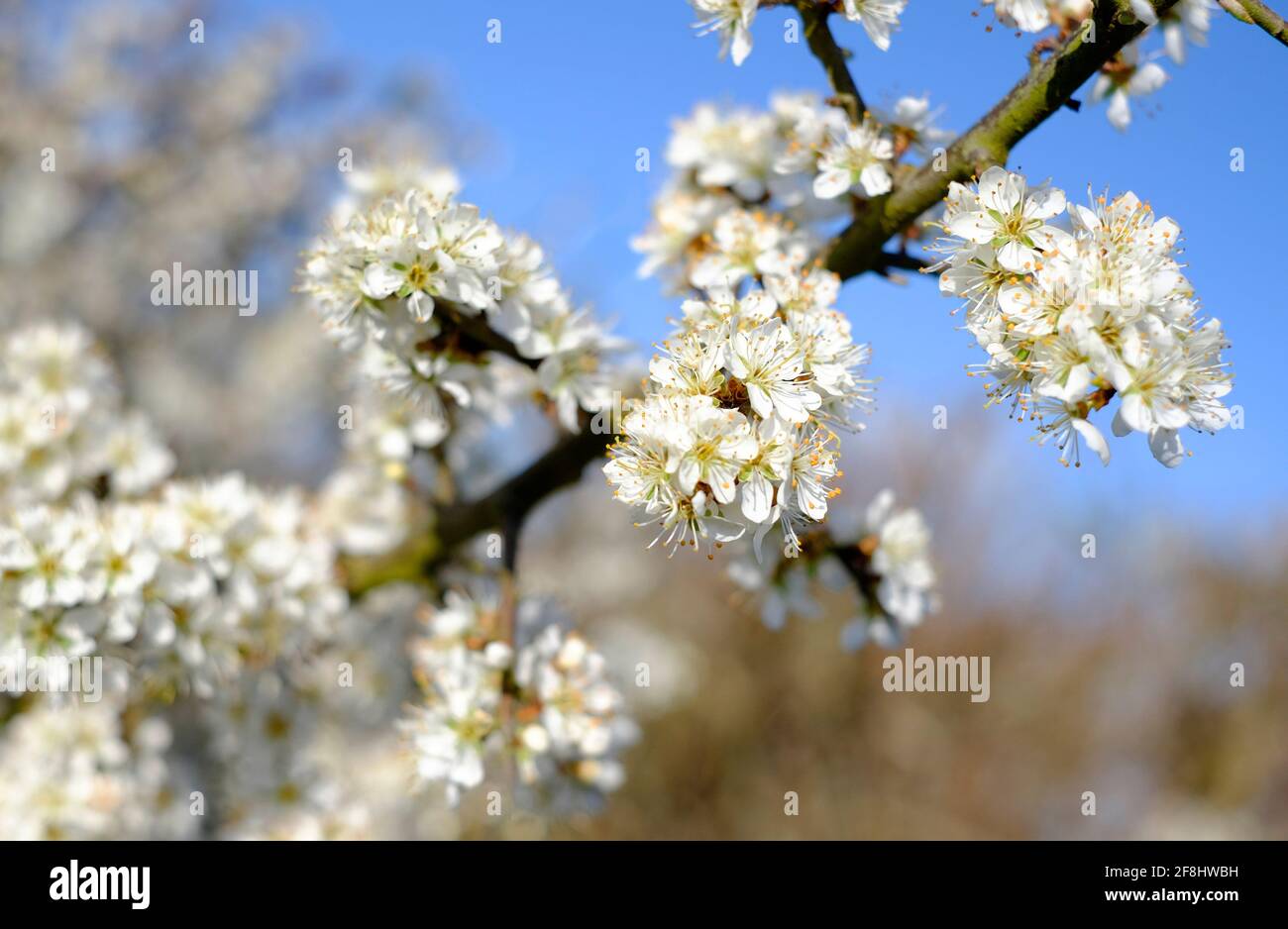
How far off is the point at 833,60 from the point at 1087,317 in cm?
89

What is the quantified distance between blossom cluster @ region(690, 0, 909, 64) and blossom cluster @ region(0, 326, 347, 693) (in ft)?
5.19

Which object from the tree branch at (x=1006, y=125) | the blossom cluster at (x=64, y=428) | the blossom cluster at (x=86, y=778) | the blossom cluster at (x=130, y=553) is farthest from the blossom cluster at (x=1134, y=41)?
the blossom cluster at (x=86, y=778)

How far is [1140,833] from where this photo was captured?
29.2 feet

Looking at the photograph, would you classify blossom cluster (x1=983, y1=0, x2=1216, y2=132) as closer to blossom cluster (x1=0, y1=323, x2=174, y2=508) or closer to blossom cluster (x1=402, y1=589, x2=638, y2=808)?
blossom cluster (x1=402, y1=589, x2=638, y2=808)

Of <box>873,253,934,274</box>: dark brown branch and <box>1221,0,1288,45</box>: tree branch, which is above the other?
<box>1221,0,1288,45</box>: tree branch

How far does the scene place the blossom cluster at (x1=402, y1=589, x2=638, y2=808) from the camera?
214 cm

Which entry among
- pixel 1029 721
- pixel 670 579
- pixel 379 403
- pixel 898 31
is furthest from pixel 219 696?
pixel 1029 721

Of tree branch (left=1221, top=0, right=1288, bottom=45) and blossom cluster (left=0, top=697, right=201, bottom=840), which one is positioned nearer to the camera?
tree branch (left=1221, top=0, right=1288, bottom=45)

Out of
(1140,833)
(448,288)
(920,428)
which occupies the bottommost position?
(1140,833)

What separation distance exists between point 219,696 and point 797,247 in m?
2.22

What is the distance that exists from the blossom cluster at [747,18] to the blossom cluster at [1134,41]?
0.18 meters

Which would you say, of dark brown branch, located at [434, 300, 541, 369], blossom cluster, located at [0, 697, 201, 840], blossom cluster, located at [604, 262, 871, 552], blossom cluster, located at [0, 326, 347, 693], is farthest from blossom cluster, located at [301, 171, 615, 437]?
blossom cluster, located at [0, 697, 201, 840]

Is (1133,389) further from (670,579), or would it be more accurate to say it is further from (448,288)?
(670,579)

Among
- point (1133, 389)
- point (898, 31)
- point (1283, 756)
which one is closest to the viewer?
point (1133, 389)
